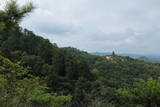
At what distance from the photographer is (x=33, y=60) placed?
1013 inches

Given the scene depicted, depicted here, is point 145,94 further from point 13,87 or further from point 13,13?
point 13,13

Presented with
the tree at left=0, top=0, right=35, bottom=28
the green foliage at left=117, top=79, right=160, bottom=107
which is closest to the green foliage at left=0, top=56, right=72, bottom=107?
the tree at left=0, top=0, right=35, bottom=28

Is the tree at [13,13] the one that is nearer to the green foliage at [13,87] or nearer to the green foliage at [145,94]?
the green foliage at [13,87]

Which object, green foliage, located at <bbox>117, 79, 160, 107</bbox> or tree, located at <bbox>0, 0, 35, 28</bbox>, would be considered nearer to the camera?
tree, located at <bbox>0, 0, 35, 28</bbox>

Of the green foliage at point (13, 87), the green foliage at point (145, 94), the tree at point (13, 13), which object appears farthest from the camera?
the green foliage at point (145, 94)

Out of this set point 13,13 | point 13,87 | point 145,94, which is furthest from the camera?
point 145,94

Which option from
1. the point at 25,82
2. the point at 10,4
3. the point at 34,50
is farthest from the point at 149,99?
the point at 34,50

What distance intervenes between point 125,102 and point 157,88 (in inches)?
34.2

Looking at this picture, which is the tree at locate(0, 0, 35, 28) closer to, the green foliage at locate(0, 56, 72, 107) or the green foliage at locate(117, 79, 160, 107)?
the green foliage at locate(0, 56, 72, 107)

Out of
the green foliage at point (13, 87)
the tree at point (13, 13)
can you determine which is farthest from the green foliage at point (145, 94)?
the tree at point (13, 13)

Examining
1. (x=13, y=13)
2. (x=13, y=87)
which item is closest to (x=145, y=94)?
(x=13, y=87)

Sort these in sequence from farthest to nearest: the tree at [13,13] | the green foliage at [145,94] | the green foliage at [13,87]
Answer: the green foliage at [145,94] < the green foliage at [13,87] < the tree at [13,13]

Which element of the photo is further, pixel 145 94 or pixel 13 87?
pixel 145 94

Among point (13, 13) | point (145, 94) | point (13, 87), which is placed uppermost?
point (13, 13)
